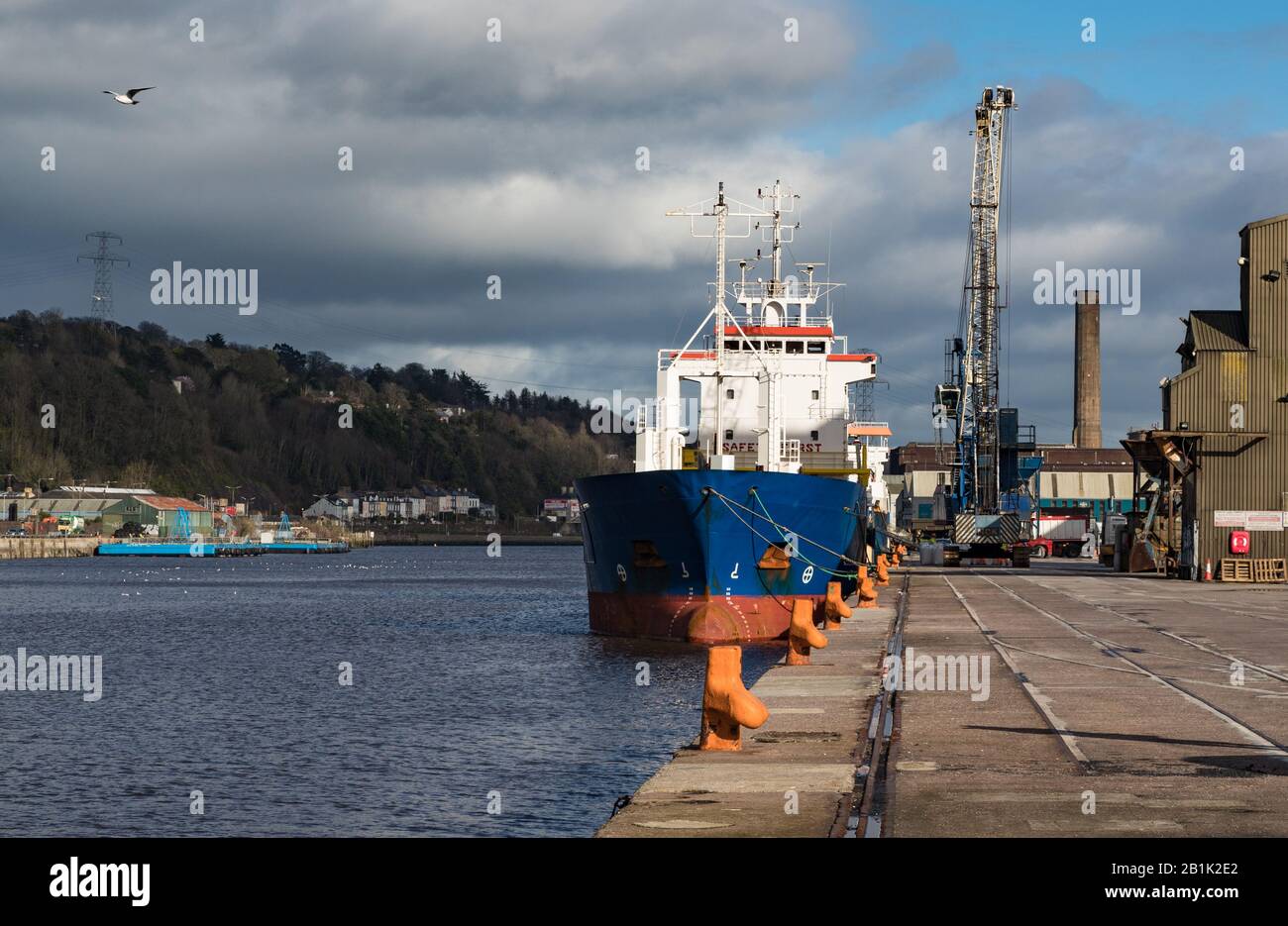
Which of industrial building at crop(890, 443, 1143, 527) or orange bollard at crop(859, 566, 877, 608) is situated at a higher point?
industrial building at crop(890, 443, 1143, 527)

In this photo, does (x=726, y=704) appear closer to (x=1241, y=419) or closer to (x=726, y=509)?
(x=726, y=509)

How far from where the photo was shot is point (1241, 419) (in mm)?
55750

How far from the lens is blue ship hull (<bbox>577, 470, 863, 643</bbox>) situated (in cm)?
3731

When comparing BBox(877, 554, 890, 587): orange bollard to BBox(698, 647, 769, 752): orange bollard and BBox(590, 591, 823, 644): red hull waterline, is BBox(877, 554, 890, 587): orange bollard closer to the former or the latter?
BBox(590, 591, 823, 644): red hull waterline

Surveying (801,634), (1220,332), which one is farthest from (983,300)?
(801,634)

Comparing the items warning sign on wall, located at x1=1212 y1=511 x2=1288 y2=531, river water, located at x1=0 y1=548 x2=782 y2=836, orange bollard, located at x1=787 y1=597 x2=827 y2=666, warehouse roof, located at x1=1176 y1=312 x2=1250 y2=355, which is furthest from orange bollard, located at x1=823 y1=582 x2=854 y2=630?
warehouse roof, located at x1=1176 y1=312 x2=1250 y2=355

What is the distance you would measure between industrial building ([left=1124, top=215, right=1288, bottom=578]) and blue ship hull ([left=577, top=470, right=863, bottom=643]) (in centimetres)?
2090

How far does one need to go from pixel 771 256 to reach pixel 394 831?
4729 cm

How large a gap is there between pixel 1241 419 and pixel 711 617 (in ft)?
90.9
